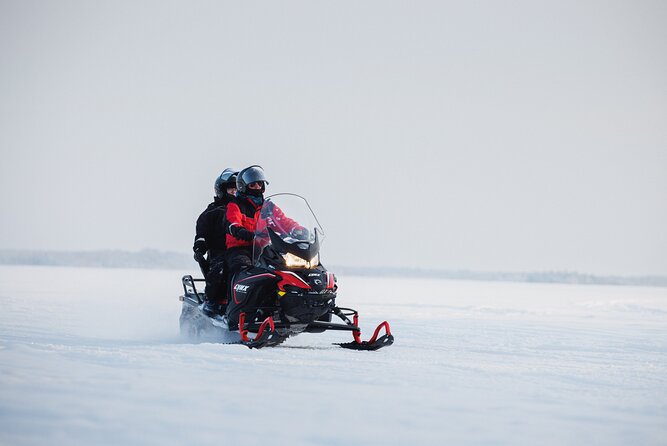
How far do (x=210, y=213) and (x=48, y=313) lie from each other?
174 inches

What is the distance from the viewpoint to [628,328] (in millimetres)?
12414

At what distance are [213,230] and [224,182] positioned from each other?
2.16ft

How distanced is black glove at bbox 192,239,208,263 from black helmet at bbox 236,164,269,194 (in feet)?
2.82

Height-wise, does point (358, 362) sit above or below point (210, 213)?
below

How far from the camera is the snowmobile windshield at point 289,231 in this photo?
7484 mm

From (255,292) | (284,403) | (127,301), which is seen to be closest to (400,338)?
(255,292)

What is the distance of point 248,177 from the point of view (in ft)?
27.2

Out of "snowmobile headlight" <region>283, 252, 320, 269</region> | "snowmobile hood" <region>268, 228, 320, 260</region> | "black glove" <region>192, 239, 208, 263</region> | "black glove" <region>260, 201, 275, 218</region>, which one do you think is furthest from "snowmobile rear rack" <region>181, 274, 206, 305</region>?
"snowmobile headlight" <region>283, 252, 320, 269</region>

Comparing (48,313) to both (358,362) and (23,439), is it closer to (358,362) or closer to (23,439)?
(358,362)

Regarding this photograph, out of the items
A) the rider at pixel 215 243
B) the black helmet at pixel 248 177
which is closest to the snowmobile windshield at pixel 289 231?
the black helmet at pixel 248 177

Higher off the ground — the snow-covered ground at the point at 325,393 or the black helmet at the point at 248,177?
the black helmet at the point at 248,177

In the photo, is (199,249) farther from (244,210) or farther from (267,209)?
(267,209)

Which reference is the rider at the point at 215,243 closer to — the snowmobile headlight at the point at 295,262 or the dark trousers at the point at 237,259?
the dark trousers at the point at 237,259

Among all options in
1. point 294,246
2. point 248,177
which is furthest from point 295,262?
point 248,177
